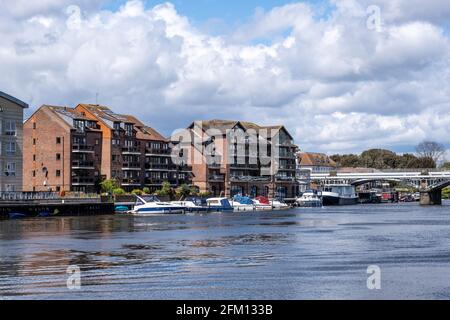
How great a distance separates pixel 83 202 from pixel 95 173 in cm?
2780

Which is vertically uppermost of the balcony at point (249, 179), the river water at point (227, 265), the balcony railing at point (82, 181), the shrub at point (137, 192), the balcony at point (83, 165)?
the balcony at point (83, 165)

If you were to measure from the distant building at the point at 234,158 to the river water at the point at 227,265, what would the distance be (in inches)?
4259

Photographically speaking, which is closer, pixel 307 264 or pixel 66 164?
pixel 307 264

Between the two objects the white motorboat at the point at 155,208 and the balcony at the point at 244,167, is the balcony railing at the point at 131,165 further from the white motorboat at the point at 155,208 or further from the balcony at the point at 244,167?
the balcony at the point at 244,167

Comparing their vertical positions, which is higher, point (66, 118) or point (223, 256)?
point (66, 118)

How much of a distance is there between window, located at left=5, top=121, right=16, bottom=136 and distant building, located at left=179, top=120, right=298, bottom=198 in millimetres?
67686

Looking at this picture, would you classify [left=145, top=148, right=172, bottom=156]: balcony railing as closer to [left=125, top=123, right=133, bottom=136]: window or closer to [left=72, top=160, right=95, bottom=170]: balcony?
[left=125, top=123, right=133, bottom=136]: window

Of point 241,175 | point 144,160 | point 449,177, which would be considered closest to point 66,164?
point 144,160

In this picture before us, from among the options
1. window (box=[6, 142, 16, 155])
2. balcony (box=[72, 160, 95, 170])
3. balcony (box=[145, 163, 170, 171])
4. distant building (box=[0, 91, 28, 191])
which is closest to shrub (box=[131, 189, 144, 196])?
balcony (box=[72, 160, 95, 170])

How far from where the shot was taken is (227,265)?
42469mm

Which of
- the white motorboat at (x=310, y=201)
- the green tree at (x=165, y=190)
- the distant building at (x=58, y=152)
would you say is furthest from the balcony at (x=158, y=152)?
the white motorboat at (x=310, y=201)

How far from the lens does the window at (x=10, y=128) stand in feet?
366
